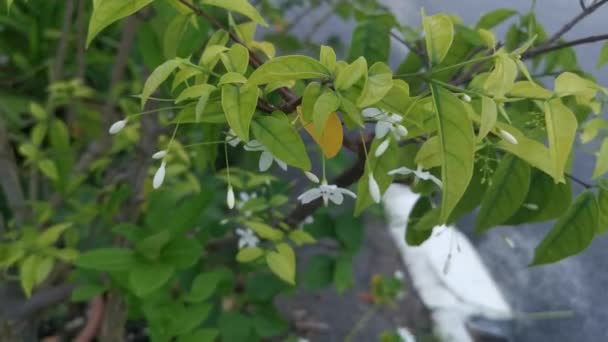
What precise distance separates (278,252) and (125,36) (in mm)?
493

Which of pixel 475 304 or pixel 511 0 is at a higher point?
pixel 511 0

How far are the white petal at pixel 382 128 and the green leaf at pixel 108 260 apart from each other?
358mm

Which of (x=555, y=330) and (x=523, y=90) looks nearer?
(x=523, y=90)

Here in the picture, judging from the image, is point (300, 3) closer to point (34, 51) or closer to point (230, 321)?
point (34, 51)

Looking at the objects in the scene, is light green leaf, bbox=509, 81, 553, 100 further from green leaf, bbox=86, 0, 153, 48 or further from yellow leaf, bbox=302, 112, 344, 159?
green leaf, bbox=86, 0, 153, 48

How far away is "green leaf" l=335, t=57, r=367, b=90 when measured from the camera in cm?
31

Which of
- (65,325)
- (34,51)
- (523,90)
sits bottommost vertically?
(65,325)

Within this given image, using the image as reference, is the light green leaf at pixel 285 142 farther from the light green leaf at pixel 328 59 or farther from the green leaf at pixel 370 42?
the green leaf at pixel 370 42

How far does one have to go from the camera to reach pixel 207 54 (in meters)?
0.36

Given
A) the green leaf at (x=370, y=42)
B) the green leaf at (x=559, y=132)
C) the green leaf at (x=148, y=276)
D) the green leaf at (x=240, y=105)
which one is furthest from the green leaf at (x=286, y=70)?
the green leaf at (x=148, y=276)

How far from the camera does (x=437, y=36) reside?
33 centimetres

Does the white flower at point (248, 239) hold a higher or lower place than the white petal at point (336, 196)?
lower

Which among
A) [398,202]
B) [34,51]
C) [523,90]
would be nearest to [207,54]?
[523,90]

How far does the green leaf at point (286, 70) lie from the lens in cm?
30
